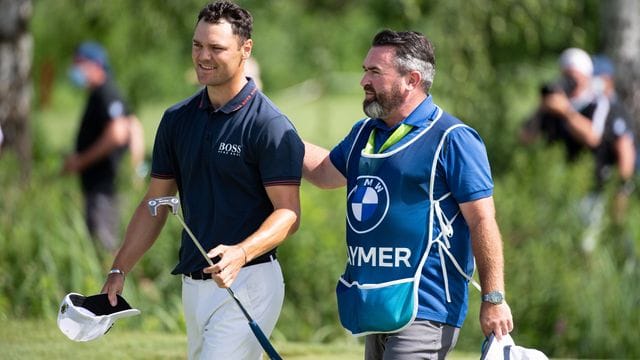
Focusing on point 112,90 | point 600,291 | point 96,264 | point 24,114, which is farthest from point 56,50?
point 600,291

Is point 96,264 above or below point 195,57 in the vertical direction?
below

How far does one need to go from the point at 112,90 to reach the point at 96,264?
2.41 meters

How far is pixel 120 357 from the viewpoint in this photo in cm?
787

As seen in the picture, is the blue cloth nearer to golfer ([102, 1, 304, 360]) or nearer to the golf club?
golfer ([102, 1, 304, 360])

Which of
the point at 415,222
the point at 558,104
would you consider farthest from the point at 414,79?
the point at 558,104

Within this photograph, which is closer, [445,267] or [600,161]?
[445,267]

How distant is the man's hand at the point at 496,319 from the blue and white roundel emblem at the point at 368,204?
0.49m

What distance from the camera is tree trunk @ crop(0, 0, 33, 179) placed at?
1268cm

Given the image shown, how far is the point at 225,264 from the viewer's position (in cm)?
479

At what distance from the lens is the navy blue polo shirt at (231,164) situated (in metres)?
5.11

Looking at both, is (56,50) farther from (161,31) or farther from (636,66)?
(636,66)

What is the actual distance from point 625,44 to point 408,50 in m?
9.12

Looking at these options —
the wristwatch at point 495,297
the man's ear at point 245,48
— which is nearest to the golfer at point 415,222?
the wristwatch at point 495,297

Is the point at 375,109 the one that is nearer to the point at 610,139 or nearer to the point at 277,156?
the point at 277,156
